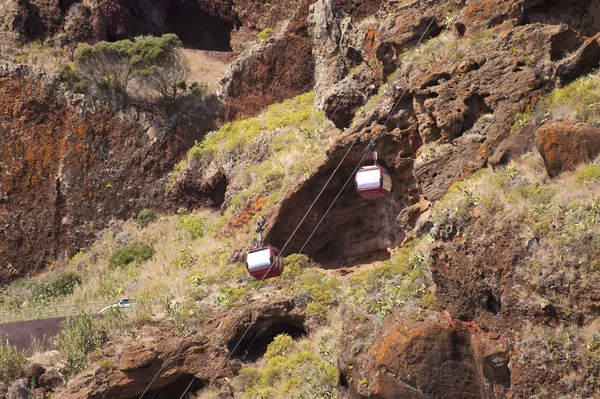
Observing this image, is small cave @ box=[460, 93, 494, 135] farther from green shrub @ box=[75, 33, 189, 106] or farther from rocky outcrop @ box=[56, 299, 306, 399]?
green shrub @ box=[75, 33, 189, 106]

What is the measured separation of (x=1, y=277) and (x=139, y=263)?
19.1ft

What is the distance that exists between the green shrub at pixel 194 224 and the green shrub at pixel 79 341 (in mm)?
8093

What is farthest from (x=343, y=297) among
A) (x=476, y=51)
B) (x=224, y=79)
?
(x=224, y=79)

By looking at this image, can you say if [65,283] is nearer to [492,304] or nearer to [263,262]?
[263,262]

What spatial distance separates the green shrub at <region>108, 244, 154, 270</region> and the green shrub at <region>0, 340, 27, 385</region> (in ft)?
27.6

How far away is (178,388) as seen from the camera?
20.5 metres

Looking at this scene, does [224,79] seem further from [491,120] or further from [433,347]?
[433,347]

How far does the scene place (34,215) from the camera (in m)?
32.3

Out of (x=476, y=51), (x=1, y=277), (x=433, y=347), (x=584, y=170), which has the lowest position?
(x=1, y=277)

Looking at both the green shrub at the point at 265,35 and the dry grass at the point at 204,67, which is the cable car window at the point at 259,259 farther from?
the dry grass at the point at 204,67

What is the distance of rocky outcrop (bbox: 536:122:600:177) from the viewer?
1443cm

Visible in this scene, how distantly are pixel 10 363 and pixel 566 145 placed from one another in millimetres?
13372

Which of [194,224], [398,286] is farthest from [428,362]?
[194,224]

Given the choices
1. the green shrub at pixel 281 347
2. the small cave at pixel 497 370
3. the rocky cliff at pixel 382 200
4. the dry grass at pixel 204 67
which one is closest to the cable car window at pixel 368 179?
the rocky cliff at pixel 382 200
